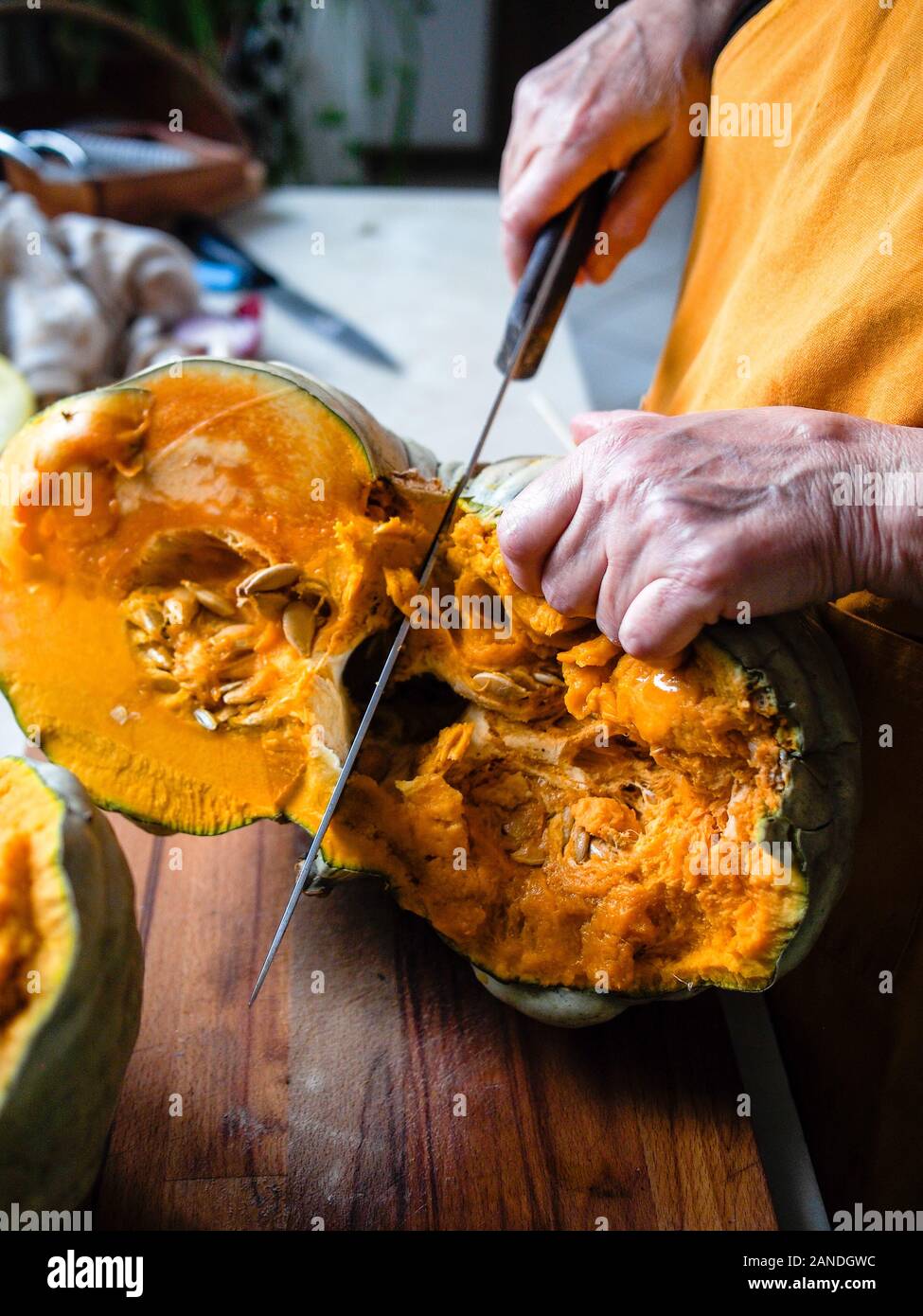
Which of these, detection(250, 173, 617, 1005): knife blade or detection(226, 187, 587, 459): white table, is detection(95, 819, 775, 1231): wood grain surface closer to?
detection(250, 173, 617, 1005): knife blade

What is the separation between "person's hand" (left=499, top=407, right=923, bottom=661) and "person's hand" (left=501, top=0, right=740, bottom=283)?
54 cm

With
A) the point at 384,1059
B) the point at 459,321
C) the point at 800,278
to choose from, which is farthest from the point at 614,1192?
the point at 459,321

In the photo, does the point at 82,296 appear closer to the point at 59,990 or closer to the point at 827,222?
the point at 827,222

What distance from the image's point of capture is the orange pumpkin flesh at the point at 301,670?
0.97 m

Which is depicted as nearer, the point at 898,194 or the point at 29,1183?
the point at 29,1183

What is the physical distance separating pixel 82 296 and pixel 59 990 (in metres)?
1.41

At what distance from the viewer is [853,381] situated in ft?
3.12

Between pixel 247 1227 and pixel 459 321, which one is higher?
pixel 459 321

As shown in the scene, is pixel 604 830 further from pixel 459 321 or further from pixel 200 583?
pixel 459 321

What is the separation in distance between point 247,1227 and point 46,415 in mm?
733

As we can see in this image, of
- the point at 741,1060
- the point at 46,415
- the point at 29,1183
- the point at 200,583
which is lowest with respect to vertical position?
the point at 741,1060

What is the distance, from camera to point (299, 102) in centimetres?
348

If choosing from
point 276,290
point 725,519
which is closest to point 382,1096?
point 725,519

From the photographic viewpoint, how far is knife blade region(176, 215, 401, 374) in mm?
2082
